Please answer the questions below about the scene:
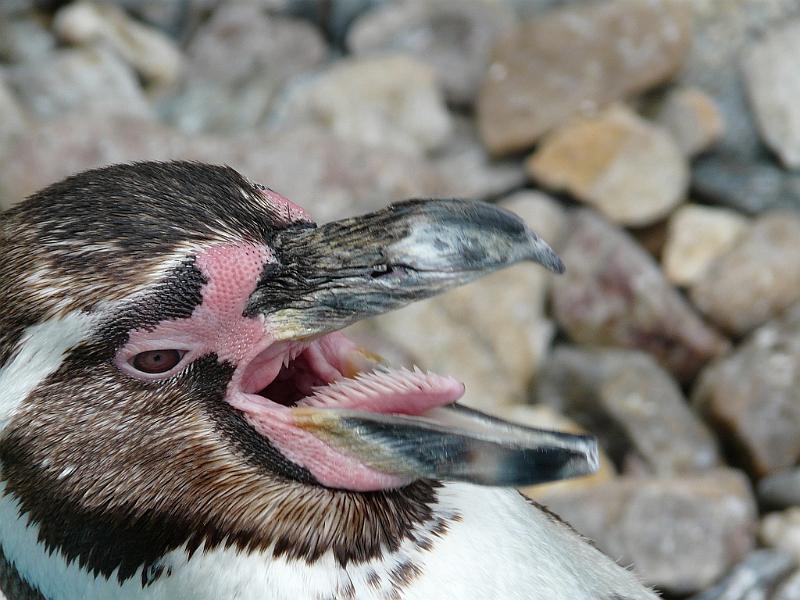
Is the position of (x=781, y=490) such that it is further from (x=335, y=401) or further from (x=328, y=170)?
(x=335, y=401)

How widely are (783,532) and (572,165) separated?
6.66ft

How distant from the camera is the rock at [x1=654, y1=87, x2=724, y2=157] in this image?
4875 millimetres

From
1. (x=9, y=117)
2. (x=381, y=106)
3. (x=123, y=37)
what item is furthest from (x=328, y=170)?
(x=123, y=37)

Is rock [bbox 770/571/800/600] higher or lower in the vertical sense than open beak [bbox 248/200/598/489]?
lower

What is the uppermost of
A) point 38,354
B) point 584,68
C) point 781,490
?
point 38,354

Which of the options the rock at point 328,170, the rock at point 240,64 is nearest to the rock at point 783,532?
the rock at point 328,170

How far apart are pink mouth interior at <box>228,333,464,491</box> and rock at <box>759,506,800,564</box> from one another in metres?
2.79

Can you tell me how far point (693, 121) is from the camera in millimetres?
4879

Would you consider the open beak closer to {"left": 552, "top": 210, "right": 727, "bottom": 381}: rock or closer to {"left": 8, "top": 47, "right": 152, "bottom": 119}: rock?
{"left": 552, "top": 210, "right": 727, "bottom": 381}: rock

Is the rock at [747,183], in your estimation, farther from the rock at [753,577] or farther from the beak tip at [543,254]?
the beak tip at [543,254]

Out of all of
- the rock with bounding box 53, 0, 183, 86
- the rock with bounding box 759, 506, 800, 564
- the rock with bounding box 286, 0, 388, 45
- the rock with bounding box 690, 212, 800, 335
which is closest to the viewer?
the rock with bounding box 759, 506, 800, 564

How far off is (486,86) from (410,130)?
44cm

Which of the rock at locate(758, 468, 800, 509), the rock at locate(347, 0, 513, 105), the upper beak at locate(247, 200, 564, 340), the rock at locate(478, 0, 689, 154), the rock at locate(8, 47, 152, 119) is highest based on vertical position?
the upper beak at locate(247, 200, 564, 340)

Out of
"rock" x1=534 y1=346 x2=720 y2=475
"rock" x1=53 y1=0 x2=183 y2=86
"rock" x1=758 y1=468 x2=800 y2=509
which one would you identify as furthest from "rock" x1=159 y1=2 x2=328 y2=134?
"rock" x1=758 y1=468 x2=800 y2=509
